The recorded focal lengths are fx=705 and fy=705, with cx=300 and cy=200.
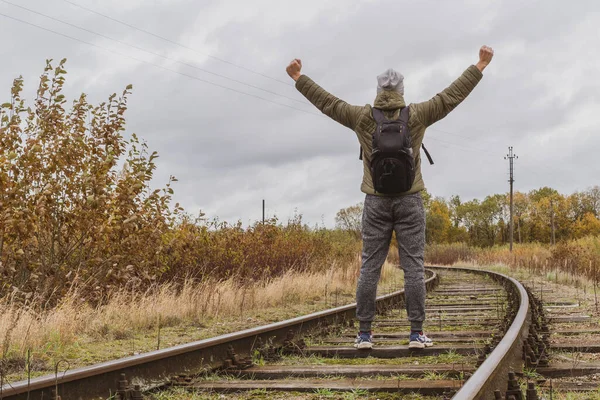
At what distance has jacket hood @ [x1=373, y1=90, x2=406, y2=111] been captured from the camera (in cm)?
538

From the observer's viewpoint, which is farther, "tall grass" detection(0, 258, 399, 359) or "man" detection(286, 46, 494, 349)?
"tall grass" detection(0, 258, 399, 359)

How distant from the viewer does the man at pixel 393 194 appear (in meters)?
5.38

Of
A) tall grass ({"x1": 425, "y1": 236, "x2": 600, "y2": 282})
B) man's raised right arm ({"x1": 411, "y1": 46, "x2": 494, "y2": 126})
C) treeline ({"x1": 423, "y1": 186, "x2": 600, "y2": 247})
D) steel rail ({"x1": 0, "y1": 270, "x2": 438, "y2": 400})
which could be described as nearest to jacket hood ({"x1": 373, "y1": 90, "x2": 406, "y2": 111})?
man's raised right arm ({"x1": 411, "y1": 46, "x2": 494, "y2": 126})

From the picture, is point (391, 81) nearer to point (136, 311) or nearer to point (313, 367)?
point (313, 367)

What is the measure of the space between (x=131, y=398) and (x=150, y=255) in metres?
5.96

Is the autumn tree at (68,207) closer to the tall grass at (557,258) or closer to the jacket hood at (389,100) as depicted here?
the jacket hood at (389,100)

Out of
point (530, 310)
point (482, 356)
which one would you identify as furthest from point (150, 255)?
point (482, 356)

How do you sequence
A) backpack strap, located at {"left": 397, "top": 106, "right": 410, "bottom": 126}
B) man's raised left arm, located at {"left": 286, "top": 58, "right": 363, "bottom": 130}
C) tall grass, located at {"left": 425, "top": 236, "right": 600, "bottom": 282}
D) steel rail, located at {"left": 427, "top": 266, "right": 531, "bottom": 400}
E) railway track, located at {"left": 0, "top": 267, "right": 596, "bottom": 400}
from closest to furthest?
1. steel rail, located at {"left": 427, "top": 266, "right": 531, "bottom": 400}
2. railway track, located at {"left": 0, "top": 267, "right": 596, "bottom": 400}
3. backpack strap, located at {"left": 397, "top": 106, "right": 410, "bottom": 126}
4. man's raised left arm, located at {"left": 286, "top": 58, "right": 363, "bottom": 130}
5. tall grass, located at {"left": 425, "top": 236, "right": 600, "bottom": 282}

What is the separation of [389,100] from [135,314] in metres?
3.80

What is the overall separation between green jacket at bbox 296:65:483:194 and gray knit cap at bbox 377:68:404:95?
5cm

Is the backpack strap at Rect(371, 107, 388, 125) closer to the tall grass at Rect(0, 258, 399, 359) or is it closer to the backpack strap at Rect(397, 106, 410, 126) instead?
the backpack strap at Rect(397, 106, 410, 126)

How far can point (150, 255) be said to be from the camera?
959 cm

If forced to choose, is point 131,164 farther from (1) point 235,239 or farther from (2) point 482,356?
(2) point 482,356

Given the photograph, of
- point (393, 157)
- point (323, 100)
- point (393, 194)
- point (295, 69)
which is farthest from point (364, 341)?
point (295, 69)
